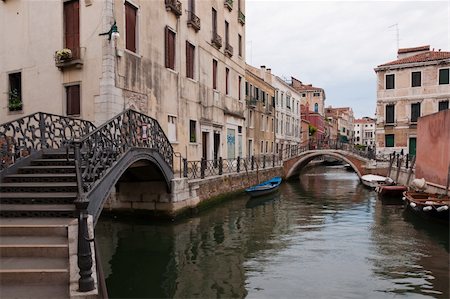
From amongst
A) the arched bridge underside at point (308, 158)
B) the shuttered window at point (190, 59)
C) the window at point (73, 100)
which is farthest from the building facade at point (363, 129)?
the window at point (73, 100)

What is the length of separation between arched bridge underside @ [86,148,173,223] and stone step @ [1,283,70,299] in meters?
1.26

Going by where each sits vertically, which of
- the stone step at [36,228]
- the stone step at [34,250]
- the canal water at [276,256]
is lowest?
the canal water at [276,256]

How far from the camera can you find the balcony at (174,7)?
14.5m

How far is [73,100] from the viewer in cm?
1212

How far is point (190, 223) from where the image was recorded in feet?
38.3

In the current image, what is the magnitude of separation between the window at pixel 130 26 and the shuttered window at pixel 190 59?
3797mm

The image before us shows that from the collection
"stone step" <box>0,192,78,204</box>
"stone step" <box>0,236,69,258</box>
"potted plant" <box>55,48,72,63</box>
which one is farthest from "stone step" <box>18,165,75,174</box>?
"potted plant" <box>55,48,72,63</box>

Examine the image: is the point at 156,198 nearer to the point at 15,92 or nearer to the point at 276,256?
the point at 276,256

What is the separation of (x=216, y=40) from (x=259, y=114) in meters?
11.8

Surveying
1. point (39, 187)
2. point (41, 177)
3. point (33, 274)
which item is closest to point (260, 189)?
point (41, 177)

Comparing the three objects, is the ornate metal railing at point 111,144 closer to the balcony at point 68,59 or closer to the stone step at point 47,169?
the stone step at point 47,169

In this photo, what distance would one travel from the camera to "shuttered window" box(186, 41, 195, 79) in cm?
1638

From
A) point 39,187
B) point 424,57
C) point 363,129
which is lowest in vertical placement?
point 39,187

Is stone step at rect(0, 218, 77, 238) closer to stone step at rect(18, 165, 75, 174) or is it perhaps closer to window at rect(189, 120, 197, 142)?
stone step at rect(18, 165, 75, 174)
